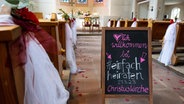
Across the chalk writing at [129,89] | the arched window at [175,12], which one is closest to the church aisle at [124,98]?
the chalk writing at [129,89]

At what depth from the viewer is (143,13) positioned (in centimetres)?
1245

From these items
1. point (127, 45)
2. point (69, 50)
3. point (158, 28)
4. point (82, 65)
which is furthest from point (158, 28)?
point (127, 45)

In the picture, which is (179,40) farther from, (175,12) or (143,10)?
(175,12)

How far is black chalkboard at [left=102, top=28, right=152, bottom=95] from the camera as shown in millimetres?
1835

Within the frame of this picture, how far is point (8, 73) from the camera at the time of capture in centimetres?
77

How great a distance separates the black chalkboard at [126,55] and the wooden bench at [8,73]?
3.61ft

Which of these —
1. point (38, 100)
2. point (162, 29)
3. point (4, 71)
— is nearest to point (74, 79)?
point (38, 100)

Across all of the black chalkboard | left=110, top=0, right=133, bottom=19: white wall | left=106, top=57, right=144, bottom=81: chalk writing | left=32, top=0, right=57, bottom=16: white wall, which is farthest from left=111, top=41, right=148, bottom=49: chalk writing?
left=110, top=0, right=133, bottom=19: white wall

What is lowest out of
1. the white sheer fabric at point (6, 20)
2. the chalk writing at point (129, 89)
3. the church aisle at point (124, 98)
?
the church aisle at point (124, 98)

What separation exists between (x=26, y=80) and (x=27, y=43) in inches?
7.6

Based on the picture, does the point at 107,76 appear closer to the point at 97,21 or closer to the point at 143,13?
the point at 97,21

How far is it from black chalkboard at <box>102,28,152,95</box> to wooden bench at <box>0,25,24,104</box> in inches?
43.3

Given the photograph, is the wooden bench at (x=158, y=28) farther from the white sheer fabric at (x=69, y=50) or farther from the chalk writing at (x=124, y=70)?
the chalk writing at (x=124, y=70)

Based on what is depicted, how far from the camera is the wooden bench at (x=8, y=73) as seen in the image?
0.72 m
